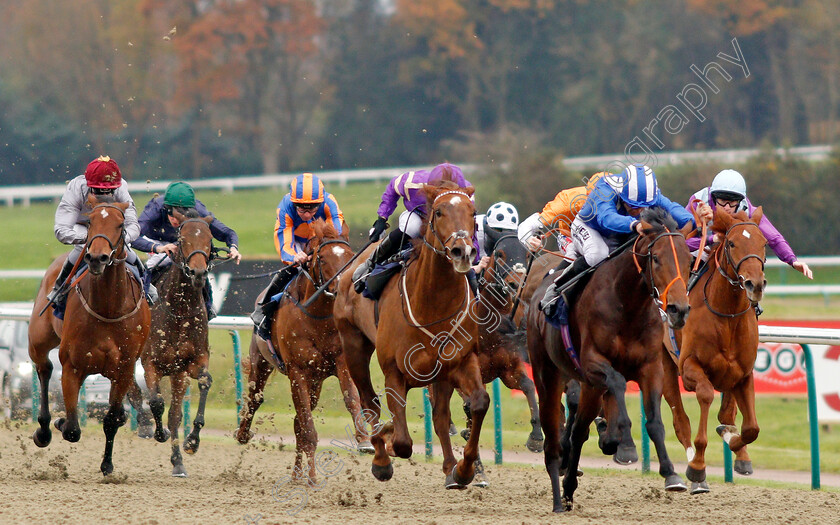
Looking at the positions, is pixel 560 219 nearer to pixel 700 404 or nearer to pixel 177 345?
pixel 700 404

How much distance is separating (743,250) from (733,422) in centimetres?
135

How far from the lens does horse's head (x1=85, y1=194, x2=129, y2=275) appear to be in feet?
23.7

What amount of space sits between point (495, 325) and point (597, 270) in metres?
1.71

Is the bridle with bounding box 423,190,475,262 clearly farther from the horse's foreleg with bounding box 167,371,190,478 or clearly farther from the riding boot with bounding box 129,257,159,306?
the horse's foreleg with bounding box 167,371,190,478

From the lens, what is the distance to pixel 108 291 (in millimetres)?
7746

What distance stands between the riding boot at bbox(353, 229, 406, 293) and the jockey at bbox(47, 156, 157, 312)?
1.71 metres

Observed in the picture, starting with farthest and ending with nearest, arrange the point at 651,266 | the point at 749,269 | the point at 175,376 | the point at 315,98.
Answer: the point at 315,98 < the point at 175,376 < the point at 749,269 < the point at 651,266

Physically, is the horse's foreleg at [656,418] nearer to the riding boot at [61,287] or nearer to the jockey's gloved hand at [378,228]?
the jockey's gloved hand at [378,228]

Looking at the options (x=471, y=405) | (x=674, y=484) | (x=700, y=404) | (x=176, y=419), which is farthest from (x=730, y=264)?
(x=176, y=419)

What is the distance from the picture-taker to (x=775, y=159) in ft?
76.3

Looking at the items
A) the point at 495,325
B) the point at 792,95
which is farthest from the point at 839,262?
the point at 495,325

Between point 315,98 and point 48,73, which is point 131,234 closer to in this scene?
point 48,73

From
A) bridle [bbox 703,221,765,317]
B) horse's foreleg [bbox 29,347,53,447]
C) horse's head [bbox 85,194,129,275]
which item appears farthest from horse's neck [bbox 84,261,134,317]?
bridle [bbox 703,221,765,317]

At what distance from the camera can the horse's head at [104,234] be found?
7.22 metres
